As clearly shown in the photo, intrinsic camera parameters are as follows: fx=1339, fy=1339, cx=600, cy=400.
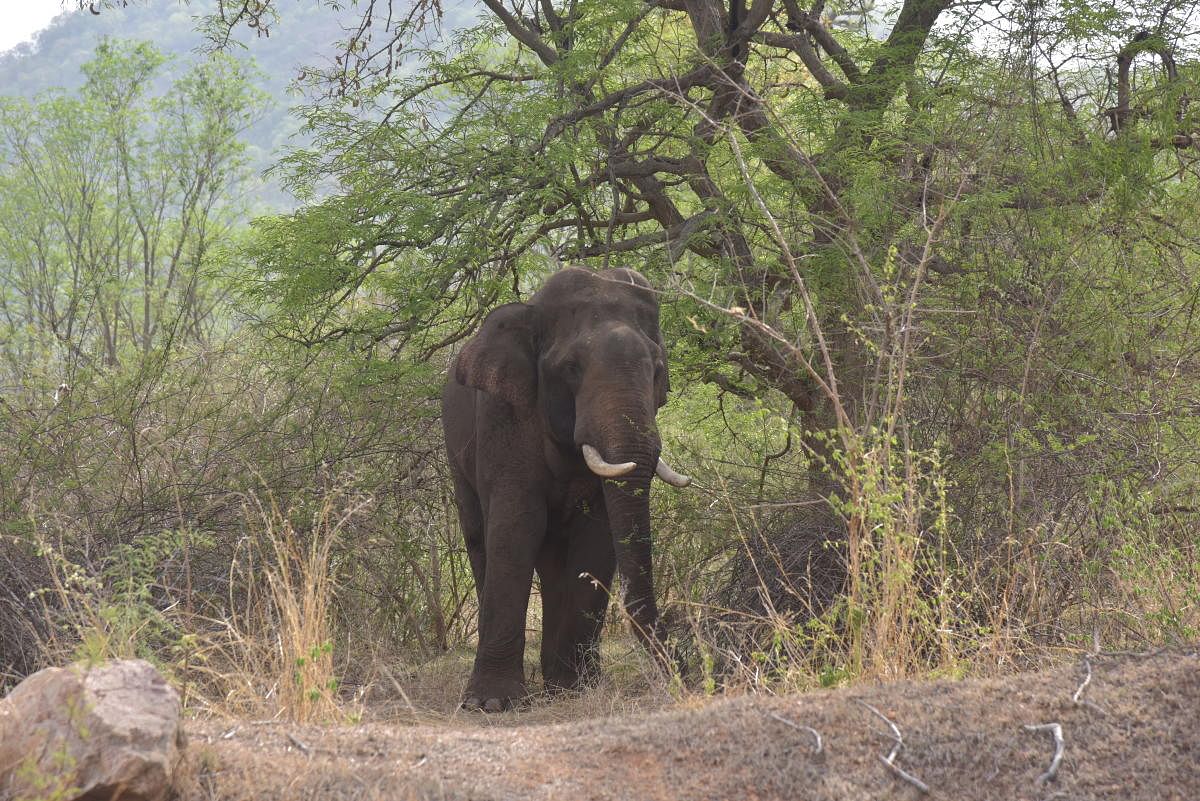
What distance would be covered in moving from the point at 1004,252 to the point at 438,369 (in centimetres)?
481

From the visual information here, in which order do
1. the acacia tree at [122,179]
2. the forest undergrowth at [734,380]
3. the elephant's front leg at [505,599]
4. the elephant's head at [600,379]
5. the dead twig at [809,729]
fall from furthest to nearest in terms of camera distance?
the acacia tree at [122,179], the elephant's front leg at [505,599], the elephant's head at [600,379], the forest undergrowth at [734,380], the dead twig at [809,729]

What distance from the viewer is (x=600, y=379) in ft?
25.4

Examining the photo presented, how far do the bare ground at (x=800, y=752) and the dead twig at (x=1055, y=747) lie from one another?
2cm

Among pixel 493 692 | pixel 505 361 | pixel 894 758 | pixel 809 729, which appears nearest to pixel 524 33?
pixel 505 361

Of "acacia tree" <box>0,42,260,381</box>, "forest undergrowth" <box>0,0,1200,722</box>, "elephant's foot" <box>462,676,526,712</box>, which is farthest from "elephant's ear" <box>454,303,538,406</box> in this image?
"acacia tree" <box>0,42,260,381</box>

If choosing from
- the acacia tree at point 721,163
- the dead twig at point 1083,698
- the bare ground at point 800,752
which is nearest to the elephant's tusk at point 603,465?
the acacia tree at point 721,163

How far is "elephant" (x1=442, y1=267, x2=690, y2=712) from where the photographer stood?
768cm

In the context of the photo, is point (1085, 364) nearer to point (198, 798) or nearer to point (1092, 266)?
point (1092, 266)

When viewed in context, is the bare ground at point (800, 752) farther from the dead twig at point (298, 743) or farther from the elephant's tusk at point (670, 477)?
the elephant's tusk at point (670, 477)

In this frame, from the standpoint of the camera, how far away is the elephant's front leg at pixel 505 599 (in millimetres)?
8203

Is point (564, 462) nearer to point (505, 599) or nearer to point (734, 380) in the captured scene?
point (505, 599)

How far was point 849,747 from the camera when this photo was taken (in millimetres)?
4727

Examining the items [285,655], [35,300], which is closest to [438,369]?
[285,655]

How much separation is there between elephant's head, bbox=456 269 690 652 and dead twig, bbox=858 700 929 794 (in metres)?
2.34
